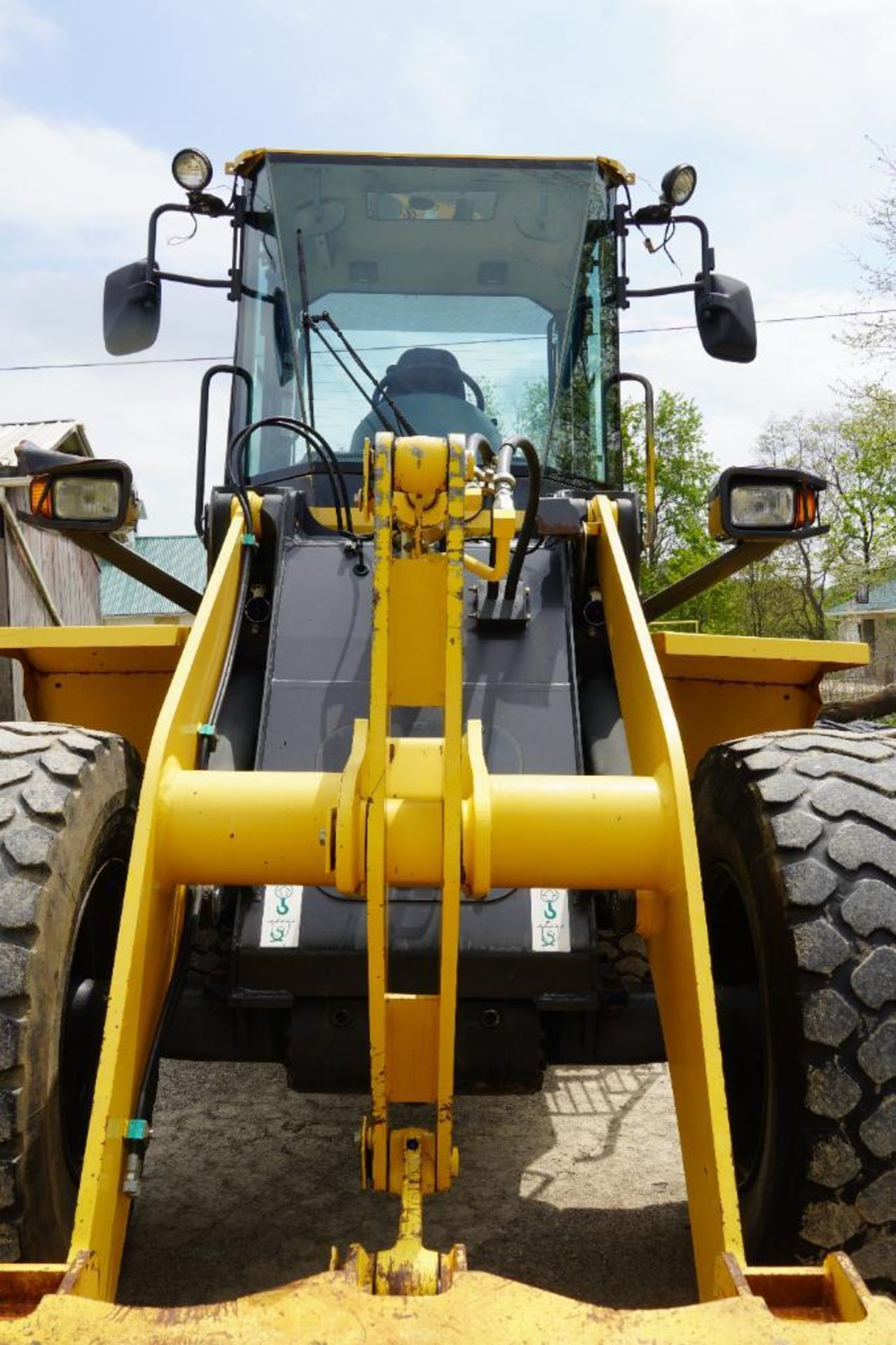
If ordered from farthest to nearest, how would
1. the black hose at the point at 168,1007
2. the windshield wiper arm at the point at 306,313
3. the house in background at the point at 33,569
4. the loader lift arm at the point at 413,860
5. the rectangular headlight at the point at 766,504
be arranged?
the house in background at the point at 33,569 → the windshield wiper arm at the point at 306,313 → the rectangular headlight at the point at 766,504 → the black hose at the point at 168,1007 → the loader lift arm at the point at 413,860

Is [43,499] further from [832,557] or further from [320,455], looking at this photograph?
[832,557]

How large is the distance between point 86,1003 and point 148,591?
119 ft

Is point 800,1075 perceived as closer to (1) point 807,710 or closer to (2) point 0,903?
(2) point 0,903

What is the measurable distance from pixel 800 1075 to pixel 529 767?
3.65 feet

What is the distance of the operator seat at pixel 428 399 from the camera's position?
4.17 metres

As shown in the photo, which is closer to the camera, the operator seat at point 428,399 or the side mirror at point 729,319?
the operator seat at point 428,399

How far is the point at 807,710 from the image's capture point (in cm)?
390

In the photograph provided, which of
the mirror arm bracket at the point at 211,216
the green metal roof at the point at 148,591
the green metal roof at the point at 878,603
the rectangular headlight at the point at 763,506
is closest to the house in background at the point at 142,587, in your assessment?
the green metal roof at the point at 148,591

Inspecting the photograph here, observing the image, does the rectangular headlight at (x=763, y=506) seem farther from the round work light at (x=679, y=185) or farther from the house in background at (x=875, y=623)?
the house in background at (x=875, y=623)

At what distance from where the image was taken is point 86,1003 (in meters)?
2.65

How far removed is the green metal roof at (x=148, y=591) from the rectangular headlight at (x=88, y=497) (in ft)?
113

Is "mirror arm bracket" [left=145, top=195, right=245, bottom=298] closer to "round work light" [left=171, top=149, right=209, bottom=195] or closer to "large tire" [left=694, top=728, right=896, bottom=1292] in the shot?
"round work light" [left=171, top=149, right=209, bottom=195]

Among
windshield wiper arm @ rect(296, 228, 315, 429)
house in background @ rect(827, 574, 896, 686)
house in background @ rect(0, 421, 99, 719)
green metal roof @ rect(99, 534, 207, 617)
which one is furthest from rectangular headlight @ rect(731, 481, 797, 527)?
green metal roof @ rect(99, 534, 207, 617)

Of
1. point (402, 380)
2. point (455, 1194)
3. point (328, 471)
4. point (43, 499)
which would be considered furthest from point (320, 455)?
point (455, 1194)
